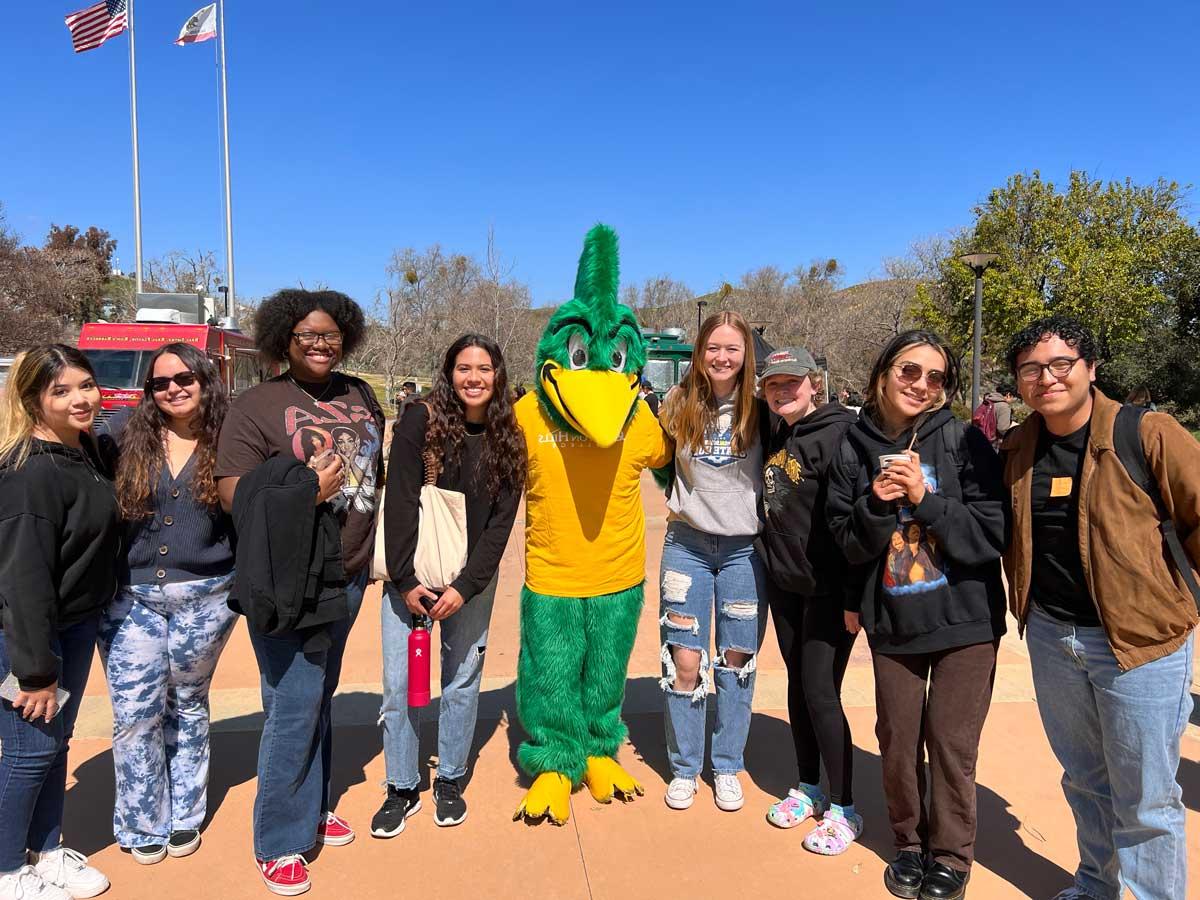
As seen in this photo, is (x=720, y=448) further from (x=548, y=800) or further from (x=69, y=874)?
(x=69, y=874)

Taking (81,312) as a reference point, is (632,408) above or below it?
below

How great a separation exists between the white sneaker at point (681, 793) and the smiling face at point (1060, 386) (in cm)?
194

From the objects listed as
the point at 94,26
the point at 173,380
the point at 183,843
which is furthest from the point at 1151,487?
the point at 94,26

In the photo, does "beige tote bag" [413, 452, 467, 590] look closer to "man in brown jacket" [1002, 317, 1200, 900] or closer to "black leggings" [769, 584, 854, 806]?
"black leggings" [769, 584, 854, 806]

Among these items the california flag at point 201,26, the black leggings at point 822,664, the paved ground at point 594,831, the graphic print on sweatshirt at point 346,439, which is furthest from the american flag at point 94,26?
the black leggings at point 822,664

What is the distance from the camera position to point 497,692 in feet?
13.8

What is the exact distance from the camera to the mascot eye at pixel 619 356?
10.3ft

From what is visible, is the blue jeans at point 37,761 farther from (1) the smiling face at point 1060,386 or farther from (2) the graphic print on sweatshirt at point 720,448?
(1) the smiling face at point 1060,386

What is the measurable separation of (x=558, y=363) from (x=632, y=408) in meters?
0.35

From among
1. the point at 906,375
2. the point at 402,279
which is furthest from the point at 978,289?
the point at 402,279

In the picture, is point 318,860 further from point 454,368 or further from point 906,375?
point 906,375

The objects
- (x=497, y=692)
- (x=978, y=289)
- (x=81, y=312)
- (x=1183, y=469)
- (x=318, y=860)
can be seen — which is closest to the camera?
(x=1183, y=469)

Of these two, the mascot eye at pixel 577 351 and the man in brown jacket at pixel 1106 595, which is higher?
the mascot eye at pixel 577 351

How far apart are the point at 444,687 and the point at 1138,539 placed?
239 cm
